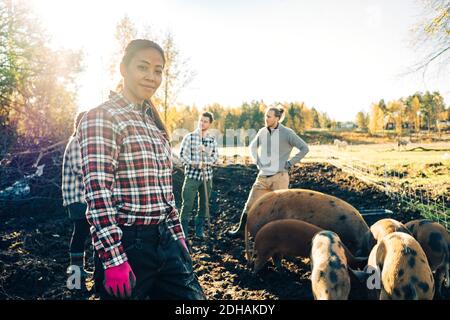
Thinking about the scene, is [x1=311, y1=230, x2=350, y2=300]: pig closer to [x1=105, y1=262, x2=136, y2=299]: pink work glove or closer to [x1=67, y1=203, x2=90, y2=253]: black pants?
[x1=105, y1=262, x2=136, y2=299]: pink work glove

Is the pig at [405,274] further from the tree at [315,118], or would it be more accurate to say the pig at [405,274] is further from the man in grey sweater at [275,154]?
the tree at [315,118]

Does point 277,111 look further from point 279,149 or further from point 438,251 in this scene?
point 438,251

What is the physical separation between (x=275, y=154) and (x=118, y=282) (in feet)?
12.7

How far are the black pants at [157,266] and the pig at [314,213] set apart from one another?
→ 2.10 m

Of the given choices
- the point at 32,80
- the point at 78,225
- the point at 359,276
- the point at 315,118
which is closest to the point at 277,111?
the point at 78,225

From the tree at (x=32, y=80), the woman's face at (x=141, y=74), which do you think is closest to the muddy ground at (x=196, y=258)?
the woman's face at (x=141, y=74)

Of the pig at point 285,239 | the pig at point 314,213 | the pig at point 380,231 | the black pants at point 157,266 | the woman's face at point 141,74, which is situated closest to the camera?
the black pants at point 157,266

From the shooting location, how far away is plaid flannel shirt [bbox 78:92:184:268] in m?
1.74

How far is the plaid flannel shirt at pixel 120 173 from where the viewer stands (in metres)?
1.74

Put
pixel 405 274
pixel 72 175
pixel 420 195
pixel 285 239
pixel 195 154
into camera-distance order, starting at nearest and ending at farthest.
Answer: pixel 405 274 → pixel 285 239 → pixel 72 175 → pixel 195 154 → pixel 420 195

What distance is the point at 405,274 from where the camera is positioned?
7.29 feet

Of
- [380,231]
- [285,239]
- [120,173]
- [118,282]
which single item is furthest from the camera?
[285,239]

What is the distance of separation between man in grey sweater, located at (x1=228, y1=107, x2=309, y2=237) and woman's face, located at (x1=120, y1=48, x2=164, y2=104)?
331 cm

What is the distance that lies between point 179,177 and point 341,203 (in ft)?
27.7
